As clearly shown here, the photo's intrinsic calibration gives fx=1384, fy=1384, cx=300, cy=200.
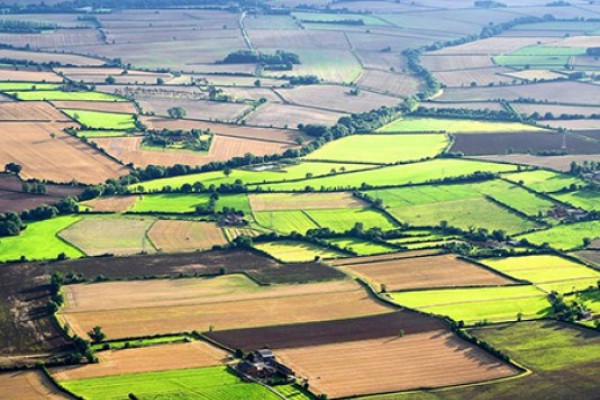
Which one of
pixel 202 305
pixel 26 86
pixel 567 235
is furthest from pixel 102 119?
pixel 202 305

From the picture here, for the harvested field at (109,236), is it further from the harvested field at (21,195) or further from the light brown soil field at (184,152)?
the light brown soil field at (184,152)

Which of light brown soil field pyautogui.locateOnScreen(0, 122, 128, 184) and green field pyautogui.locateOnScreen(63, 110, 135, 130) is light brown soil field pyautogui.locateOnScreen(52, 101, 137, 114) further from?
light brown soil field pyautogui.locateOnScreen(0, 122, 128, 184)

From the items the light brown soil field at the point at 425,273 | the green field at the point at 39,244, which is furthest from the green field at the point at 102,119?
the light brown soil field at the point at 425,273

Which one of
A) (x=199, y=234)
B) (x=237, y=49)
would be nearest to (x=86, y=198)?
(x=199, y=234)

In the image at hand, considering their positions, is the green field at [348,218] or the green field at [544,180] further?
the green field at [544,180]

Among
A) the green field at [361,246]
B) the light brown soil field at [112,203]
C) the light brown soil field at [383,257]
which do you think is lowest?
the light brown soil field at [383,257]

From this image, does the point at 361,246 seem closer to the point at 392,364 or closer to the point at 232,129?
the point at 392,364

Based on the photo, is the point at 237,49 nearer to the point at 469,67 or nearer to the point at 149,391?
Result: the point at 469,67
